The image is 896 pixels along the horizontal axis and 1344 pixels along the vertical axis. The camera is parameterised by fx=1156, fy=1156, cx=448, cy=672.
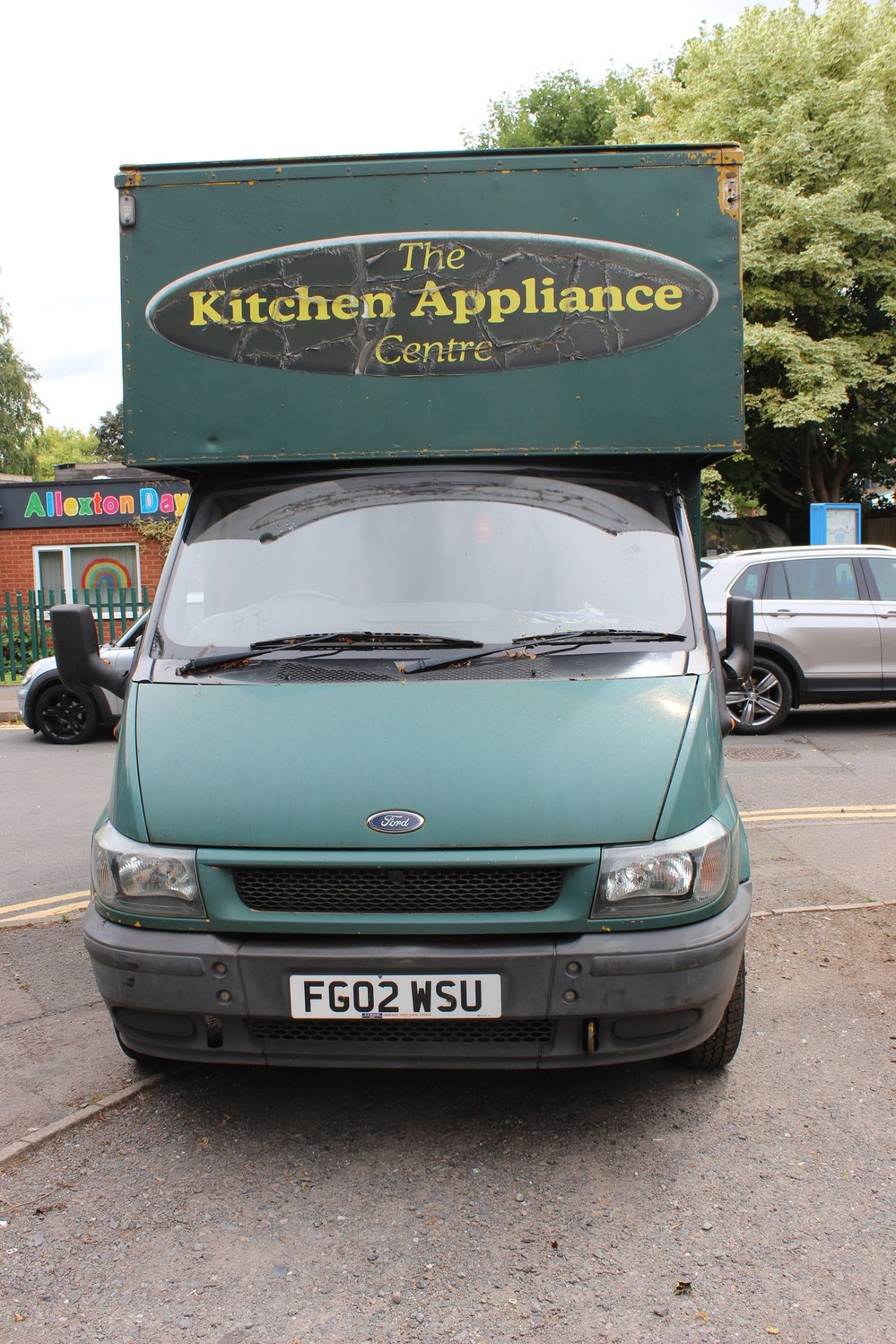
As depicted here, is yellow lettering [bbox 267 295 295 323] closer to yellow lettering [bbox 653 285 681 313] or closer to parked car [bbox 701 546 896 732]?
yellow lettering [bbox 653 285 681 313]

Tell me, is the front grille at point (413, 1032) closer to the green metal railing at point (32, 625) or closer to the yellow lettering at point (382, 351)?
the yellow lettering at point (382, 351)

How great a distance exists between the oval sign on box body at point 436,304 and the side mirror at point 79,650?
1.14 m

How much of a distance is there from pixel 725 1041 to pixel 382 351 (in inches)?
109

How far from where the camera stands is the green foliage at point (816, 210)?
21953mm

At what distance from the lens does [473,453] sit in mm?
4355

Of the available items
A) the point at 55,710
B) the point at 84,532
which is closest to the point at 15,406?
the point at 84,532

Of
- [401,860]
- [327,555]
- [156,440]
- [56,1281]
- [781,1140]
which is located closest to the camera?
[56,1281]

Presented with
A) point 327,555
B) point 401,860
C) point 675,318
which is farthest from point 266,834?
point 675,318

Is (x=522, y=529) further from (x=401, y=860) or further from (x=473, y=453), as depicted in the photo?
(x=401, y=860)

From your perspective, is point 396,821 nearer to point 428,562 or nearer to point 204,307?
point 428,562

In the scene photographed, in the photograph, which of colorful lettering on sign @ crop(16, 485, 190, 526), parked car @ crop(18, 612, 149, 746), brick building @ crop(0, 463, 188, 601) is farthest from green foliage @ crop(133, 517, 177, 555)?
parked car @ crop(18, 612, 149, 746)

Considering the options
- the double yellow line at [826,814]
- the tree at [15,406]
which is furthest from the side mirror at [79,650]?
the tree at [15,406]

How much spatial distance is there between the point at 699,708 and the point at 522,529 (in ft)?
3.48

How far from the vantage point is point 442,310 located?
4.43 metres
